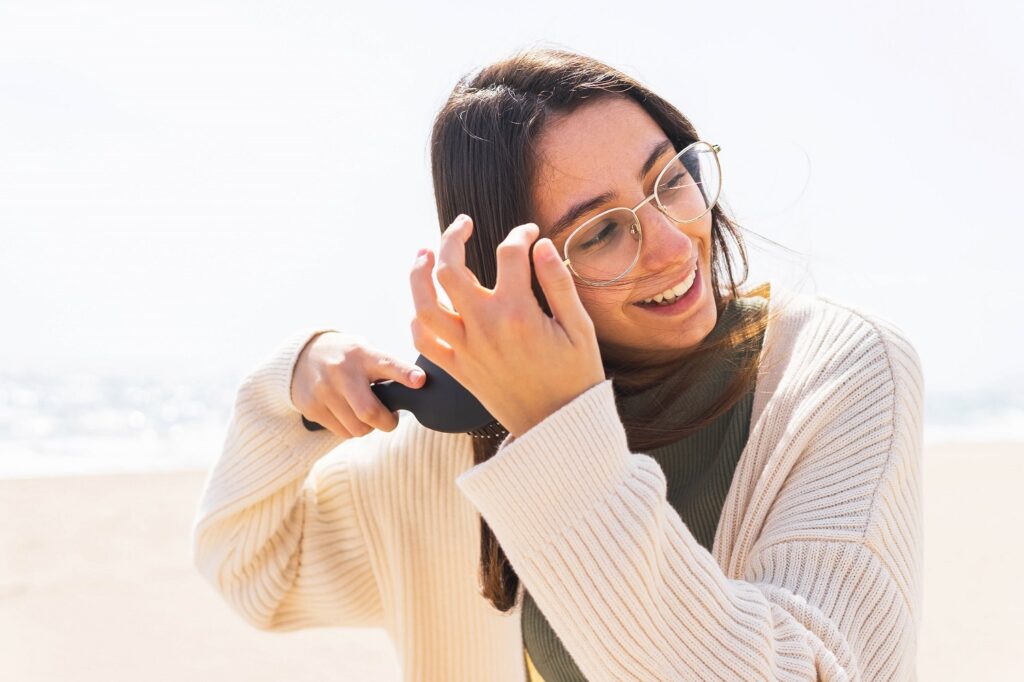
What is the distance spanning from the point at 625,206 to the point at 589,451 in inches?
20.8

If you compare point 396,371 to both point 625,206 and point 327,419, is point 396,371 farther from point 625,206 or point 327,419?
point 625,206

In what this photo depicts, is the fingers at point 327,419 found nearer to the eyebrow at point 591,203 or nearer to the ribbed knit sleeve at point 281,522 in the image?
the ribbed knit sleeve at point 281,522

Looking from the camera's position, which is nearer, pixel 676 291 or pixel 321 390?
pixel 676 291

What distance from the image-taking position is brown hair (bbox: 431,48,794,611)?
4.78ft

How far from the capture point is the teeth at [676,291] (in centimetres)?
140

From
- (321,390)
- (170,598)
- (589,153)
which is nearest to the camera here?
(589,153)

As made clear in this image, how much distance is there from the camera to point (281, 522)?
1708 millimetres

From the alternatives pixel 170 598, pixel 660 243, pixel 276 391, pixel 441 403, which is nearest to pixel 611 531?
pixel 441 403

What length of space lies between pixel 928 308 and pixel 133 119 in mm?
13712

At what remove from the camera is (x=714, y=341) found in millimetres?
1534

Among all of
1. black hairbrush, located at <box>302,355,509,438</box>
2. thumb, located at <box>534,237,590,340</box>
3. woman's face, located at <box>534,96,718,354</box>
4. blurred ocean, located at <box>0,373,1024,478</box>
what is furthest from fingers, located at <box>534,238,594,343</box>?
blurred ocean, located at <box>0,373,1024,478</box>

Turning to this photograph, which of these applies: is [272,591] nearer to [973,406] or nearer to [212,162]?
[973,406]

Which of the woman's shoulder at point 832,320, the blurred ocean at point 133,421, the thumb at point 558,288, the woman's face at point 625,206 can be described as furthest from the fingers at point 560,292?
the blurred ocean at point 133,421

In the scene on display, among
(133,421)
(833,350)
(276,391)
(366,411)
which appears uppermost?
(833,350)
